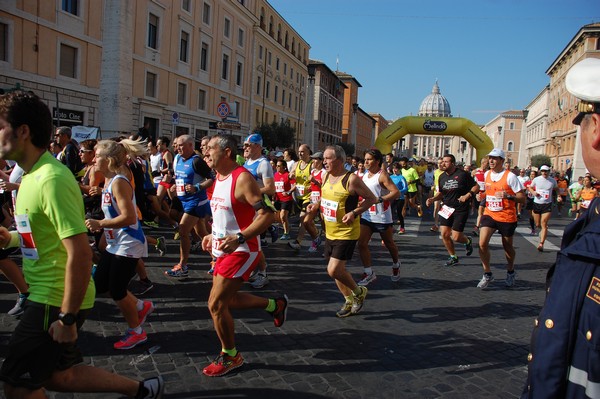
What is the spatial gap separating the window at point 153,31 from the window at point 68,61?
6.72 m

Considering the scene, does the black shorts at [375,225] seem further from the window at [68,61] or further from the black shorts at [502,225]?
the window at [68,61]

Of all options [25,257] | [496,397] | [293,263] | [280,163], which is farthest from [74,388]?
[280,163]

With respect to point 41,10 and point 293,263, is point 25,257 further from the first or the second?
point 41,10

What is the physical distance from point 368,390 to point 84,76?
24.4m

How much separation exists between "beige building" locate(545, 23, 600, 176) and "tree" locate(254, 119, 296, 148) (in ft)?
94.0

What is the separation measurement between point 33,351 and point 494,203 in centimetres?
641

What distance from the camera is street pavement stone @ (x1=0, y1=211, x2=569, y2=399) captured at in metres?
3.61

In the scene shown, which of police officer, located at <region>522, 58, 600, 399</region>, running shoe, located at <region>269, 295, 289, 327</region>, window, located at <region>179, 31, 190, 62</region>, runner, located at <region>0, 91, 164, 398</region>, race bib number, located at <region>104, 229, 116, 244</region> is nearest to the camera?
police officer, located at <region>522, 58, 600, 399</region>

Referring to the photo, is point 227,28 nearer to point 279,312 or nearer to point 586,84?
point 279,312

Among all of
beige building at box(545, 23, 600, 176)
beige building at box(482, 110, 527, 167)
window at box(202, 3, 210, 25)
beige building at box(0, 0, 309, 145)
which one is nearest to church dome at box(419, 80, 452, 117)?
beige building at box(482, 110, 527, 167)

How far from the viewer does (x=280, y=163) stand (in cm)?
1036

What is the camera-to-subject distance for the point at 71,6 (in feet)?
73.7

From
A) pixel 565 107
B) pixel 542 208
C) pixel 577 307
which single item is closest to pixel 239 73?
pixel 542 208

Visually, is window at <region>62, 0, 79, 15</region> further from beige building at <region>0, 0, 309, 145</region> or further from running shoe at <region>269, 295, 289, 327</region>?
running shoe at <region>269, 295, 289, 327</region>
